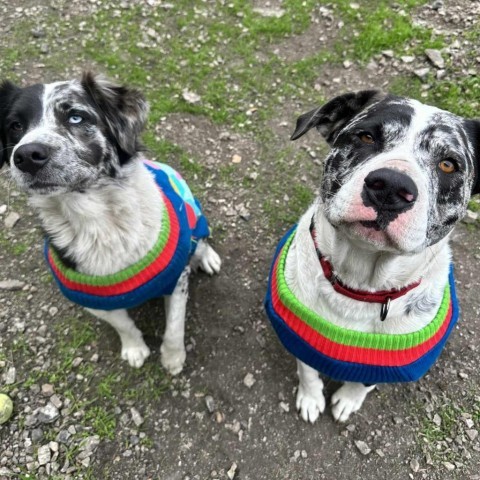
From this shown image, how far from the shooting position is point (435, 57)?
5406 millimetres

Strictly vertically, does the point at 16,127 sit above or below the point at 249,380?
above

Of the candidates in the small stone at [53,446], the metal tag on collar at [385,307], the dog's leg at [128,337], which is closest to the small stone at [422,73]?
the metal tag on collar at [385,307]

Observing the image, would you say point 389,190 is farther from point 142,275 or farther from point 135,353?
point 135,353

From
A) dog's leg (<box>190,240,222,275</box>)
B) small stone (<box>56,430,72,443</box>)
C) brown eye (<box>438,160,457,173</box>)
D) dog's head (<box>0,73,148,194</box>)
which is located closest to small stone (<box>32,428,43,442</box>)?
small stone (<box>56,430,72,443</box>)

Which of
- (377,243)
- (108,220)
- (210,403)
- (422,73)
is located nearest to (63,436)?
(210,403)

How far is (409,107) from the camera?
228 centimetres

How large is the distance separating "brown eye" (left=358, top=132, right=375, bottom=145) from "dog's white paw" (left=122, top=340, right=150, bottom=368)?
253cm

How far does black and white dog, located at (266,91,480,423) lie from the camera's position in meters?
1.98

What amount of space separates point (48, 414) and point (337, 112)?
3.21m

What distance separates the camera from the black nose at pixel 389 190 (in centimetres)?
187

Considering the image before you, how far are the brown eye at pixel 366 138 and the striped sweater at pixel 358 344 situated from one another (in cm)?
105

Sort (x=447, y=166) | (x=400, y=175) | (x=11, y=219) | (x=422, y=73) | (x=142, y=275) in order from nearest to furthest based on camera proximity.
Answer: (x=400, y=175) < (x=447, y=166) < (x=142, y=275) < (x=11, y=219) < (x=422, y=73)

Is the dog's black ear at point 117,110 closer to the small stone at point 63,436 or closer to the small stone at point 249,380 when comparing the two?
the small stone at point 249,380

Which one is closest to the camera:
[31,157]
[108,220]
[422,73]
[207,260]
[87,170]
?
[31,157]
